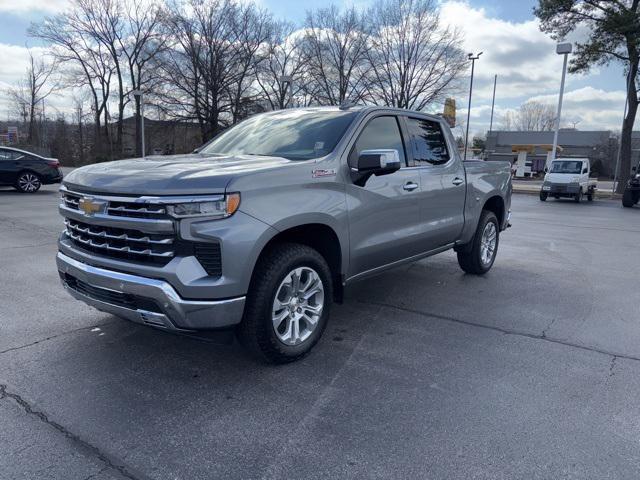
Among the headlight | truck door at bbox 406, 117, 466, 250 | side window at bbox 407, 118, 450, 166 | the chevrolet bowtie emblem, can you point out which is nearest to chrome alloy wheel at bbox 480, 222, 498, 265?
truck door at bbox 406, 117, 466, 250

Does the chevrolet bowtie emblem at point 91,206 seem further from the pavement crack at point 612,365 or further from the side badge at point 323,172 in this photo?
the pavement crack at point 612,365

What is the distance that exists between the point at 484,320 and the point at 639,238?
7939 millimetres

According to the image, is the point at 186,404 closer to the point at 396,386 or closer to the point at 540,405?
the point at 396,386

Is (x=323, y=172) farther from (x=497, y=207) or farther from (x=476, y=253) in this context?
(x=497, y=207)

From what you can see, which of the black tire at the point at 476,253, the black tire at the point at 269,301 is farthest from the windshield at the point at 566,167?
the black tire at the point at 269,301

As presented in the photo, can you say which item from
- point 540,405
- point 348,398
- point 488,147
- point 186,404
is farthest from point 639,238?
point 488,147

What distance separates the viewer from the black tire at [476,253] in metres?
6.18

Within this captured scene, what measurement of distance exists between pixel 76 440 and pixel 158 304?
83cm

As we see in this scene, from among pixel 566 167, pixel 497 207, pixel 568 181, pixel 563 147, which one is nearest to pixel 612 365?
pixel 497 207

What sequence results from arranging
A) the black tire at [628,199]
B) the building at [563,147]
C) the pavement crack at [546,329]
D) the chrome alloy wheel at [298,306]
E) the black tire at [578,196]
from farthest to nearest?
the building at [563,147], the black tire at [578,196], the black tire at [628,199], the pavement crack at [546,329], the chrome alloy wheel at [298,306]

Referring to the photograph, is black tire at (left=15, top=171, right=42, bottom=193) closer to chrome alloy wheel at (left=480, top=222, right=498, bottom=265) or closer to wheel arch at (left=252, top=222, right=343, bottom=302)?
chrome alloy wheel at (left=480, top=222, right=498, bottom=265)

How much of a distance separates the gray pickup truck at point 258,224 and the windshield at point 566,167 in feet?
62.1

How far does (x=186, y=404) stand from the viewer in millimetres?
3086

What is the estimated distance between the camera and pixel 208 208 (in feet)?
9.77
